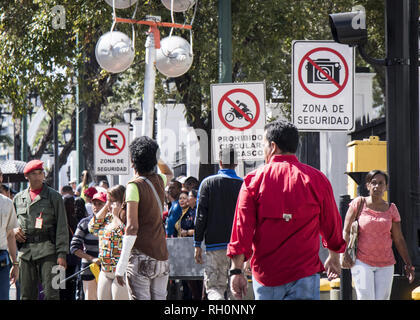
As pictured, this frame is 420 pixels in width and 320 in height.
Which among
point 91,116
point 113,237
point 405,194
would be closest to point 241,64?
point 91,116

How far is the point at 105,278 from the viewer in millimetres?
9945

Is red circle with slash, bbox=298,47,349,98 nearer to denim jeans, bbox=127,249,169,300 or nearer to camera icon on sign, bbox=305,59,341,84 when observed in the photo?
camera icon on sign, bbox=305,59,341,84

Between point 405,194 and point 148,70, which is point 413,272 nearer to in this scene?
point 405,194

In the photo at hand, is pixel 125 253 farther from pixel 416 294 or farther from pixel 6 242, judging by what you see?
pixel 416 294

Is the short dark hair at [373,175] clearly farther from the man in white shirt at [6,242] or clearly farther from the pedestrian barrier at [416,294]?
the man in white shirt at [6,242]

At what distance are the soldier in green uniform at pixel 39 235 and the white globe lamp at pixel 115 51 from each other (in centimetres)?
208

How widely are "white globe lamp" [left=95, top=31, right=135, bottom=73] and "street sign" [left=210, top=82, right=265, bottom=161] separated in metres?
1.19

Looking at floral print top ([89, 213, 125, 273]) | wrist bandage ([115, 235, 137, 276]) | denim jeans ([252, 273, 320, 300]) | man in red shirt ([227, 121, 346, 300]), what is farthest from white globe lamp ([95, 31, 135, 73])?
denim jeans ([252, 273, 320, 300])

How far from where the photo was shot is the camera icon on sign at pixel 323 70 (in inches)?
352

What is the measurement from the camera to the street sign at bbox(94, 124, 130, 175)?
17750mm

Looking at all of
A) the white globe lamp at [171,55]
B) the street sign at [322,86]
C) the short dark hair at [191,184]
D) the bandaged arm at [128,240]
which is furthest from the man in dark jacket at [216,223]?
the short dark hair at [191,184]

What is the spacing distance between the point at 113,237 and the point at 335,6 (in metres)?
10.7

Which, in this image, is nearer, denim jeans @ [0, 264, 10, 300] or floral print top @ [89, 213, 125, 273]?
denim jeans @ [0, 264, 10, 300]
